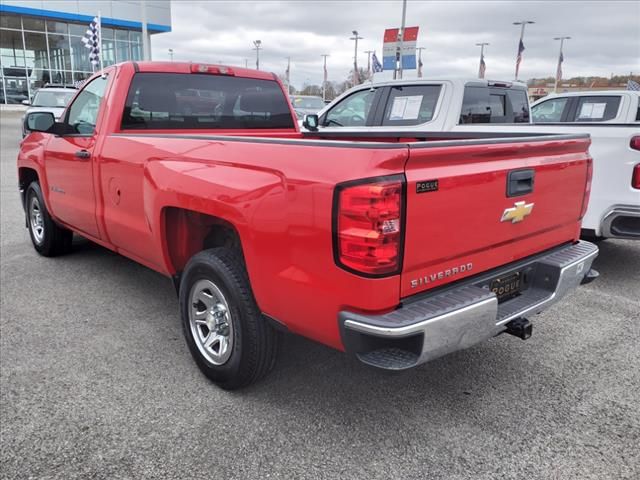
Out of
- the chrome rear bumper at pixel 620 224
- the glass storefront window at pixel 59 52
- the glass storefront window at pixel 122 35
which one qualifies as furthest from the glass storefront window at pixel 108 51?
the chrome rear bumper at pixel 620 224

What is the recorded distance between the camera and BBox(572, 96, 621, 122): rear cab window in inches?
340

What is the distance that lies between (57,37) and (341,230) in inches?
1590

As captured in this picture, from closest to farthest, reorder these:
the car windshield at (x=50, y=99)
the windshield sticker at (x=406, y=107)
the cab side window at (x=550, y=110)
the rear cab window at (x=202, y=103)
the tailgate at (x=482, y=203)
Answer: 1. the tailgate at (x=482, y=203)
2. the rear cab window at (x=202, y=103)
3. the windshield sticker at (x=406, y=107)
4. the cab side window at (x=550, y=110)
5. the car windshield at (x=50, y=99)

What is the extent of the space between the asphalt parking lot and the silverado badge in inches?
37.2

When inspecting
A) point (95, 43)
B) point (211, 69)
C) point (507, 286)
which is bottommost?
point (507, 286)

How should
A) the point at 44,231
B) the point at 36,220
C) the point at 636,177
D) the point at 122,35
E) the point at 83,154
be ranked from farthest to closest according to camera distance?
1. the point at 122,35
2. the point at 36,220
3. the point at 44,231
4. the point at 636,177
5. the point at 83,154

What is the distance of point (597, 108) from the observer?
8.80 meters

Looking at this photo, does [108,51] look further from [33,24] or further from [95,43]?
[95,43]

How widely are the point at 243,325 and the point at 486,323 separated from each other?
1.20 m

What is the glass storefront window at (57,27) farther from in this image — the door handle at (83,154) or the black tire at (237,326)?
the black tire at (237,326)

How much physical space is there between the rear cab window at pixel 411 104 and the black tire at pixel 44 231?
394cm

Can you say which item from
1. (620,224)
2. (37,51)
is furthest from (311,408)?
(37,51)

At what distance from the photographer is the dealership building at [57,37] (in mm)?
34281

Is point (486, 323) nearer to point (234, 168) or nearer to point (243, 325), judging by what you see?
point (243, 325)
